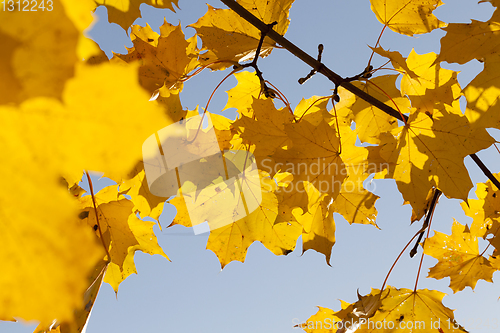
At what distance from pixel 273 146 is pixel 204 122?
12.1 inches

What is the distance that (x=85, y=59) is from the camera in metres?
0.83

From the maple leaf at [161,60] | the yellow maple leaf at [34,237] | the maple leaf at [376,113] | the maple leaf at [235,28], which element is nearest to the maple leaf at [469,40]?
the maple leaf at [376,113]

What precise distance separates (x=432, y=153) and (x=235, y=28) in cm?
92

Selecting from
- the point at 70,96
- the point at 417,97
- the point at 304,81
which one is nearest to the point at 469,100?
the point at 417,97

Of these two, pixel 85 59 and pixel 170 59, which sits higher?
pixel 170 59

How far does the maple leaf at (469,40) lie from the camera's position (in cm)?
98

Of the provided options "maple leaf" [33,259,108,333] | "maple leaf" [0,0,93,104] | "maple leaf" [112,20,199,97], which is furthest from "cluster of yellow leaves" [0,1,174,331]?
"maple leaf" [112,20,199,97]

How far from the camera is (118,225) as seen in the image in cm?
125

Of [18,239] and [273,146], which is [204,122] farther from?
[18,239]

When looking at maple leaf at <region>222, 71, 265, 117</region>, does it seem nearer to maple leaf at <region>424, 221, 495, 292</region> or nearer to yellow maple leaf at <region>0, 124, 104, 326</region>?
yellow maple leaf at <region>0, 124, 104, 326</region>

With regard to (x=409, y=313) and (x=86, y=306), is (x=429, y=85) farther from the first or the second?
(x=86, y=306)

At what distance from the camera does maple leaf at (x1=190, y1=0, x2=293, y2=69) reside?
1.18 metres

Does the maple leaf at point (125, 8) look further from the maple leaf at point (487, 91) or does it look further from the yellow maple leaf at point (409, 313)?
the yellow maple leaf at point (409, 313)

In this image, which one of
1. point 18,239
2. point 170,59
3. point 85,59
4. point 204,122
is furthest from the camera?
point 204,122
